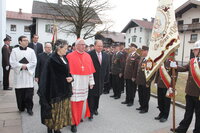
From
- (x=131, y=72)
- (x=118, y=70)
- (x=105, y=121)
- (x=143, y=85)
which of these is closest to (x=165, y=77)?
(x=143, y=85)

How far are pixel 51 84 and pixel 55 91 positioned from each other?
15 centimetres

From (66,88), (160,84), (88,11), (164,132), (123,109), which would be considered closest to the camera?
(66,88)

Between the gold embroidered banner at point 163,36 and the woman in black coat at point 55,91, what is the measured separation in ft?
6.07

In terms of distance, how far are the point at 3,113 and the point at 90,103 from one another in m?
2.38

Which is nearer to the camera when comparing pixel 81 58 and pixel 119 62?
pixel 81 58

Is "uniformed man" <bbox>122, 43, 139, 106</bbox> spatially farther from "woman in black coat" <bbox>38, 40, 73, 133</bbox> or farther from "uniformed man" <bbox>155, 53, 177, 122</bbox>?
"woman in black coat" <bbox>38, 40, 73, 133</bbox>

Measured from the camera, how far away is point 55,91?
3.15 meters

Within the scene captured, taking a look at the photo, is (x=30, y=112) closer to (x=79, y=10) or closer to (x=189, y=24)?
(x=79, y=10)

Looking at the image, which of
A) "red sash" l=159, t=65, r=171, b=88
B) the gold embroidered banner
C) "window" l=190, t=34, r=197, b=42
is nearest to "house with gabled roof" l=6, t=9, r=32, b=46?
"window" l=190, t=34, r=197, b=42

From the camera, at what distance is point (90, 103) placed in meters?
4.62

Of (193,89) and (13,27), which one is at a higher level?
(13,27)

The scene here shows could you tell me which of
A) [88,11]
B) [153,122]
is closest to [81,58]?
[153,122]

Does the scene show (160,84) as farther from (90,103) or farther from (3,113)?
(3,113)

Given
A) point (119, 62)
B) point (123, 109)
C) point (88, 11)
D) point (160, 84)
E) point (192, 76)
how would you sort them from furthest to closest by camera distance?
point (88, 11) < point (119, 62) < point (123, 109) < point (160, 84) < point (192, 76)
